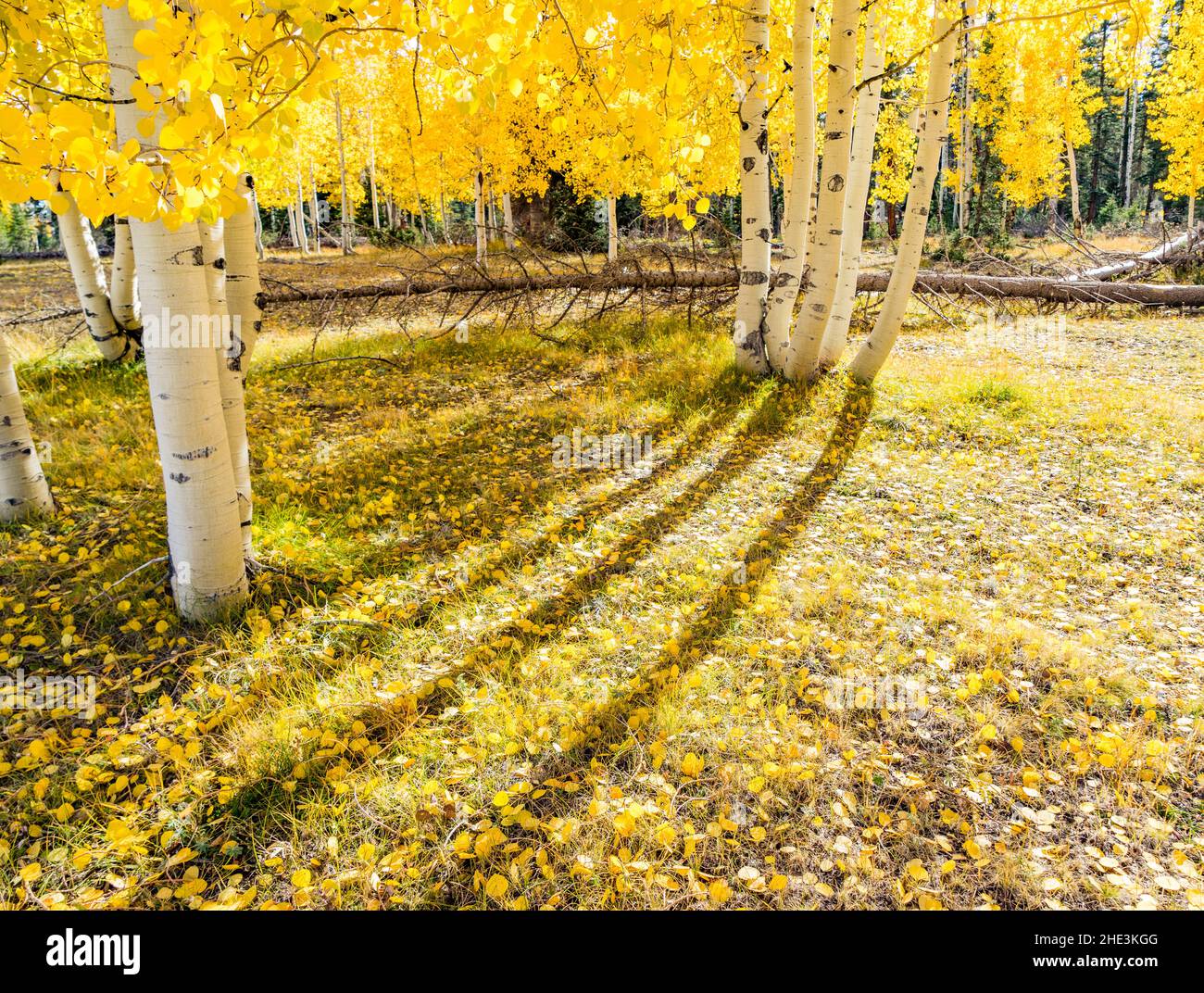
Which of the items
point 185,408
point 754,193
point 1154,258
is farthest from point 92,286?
point 1154,258

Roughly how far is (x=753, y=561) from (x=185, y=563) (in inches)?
140

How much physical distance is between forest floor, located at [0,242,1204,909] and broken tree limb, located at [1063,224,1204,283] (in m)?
10.9

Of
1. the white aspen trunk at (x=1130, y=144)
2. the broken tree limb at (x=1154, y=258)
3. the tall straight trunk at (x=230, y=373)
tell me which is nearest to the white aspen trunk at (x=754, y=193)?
the tall straight trunk at (x=230, y=373)

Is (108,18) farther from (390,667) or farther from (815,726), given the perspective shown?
(815,726)

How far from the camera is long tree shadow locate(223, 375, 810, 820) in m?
2.78

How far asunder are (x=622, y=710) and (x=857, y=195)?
7.67 meters

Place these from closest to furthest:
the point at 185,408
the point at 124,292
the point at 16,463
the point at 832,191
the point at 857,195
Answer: the point at 185,408 → the point at 16,463 → the point at 832,191 → the point at 857,195 → the point at 124,292

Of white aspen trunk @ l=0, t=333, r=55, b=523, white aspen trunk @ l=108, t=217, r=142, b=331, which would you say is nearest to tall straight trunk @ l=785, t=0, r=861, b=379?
white aspen trunk @ l=0, t=333, r=55, b=523

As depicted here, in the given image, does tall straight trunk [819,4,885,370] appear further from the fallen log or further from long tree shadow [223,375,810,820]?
the fallen log

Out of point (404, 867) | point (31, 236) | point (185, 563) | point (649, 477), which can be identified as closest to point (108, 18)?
point (185, 563)

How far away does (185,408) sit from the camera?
341 centimetres

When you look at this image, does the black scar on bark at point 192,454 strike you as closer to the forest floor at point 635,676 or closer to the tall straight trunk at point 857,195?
the forest floor at point 635,676

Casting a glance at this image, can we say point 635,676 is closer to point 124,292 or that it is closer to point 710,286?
point 124,292

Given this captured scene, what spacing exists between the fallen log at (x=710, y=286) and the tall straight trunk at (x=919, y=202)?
389 cm
